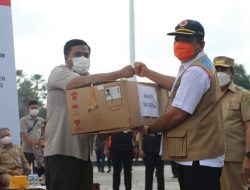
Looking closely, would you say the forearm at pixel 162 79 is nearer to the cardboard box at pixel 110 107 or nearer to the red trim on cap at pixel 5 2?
the cardboard box at pixel 110 107

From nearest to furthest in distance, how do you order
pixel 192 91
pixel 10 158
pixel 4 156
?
pixel 192 91 < pixel 4 156 < pixel 10 158

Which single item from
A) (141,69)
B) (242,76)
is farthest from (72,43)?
(242,76)

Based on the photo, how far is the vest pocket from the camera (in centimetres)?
473

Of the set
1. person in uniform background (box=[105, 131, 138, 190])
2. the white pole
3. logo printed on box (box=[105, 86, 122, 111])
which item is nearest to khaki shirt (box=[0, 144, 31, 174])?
person in uniform background (box=[105, 131, 138, 190])

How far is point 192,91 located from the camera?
4.70m

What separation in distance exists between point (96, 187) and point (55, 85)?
2.89 metres

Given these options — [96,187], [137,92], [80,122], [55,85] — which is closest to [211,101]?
[137,92]

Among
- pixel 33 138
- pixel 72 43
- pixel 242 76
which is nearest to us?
pixel 72 43

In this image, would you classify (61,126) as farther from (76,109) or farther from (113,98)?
(113,98)

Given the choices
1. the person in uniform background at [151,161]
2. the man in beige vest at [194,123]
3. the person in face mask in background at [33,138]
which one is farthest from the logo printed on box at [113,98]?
the person in face mask in background at [33,138]

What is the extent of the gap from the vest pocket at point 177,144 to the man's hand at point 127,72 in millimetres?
753

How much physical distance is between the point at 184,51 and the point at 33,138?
850 cm

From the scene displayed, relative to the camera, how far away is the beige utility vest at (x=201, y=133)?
470 cm

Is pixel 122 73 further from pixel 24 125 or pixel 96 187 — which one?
pixel 24 125
